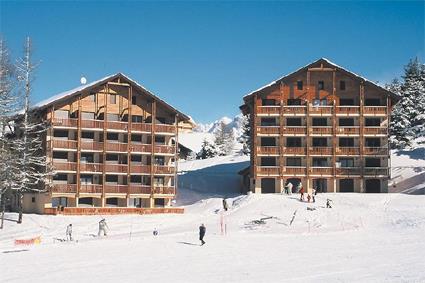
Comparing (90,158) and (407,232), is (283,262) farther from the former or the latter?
(90,158)

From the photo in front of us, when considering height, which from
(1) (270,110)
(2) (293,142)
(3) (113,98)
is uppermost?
(3) (113,98)

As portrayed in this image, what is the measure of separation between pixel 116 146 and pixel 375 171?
2646cm

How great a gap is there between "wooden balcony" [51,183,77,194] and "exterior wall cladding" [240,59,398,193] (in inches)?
729

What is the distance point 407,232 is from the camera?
38156 mm

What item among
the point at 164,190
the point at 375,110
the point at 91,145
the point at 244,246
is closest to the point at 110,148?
the point at 91,145

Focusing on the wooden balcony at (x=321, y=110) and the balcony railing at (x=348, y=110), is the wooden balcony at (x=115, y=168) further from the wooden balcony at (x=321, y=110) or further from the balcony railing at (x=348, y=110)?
the balcony railing at (x=348, y=110)


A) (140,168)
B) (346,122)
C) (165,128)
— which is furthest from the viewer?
(346,122)

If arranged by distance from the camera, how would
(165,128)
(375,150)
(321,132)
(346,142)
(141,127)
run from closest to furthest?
(141,127) < (165,128) < (375,150) < (321,132) < (346,142)

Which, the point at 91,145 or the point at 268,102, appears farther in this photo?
the point at 268,102

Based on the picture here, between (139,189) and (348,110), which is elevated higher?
(348,110)

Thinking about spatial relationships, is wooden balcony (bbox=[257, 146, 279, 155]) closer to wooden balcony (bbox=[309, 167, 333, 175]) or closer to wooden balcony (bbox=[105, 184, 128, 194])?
wooden balcony (bbox=[309, 167, 333, 175])

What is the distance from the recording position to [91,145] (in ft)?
181

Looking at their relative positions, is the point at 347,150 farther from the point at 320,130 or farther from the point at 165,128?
the point at 165,128

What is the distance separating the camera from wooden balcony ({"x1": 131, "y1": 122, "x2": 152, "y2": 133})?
5712 centimetres
